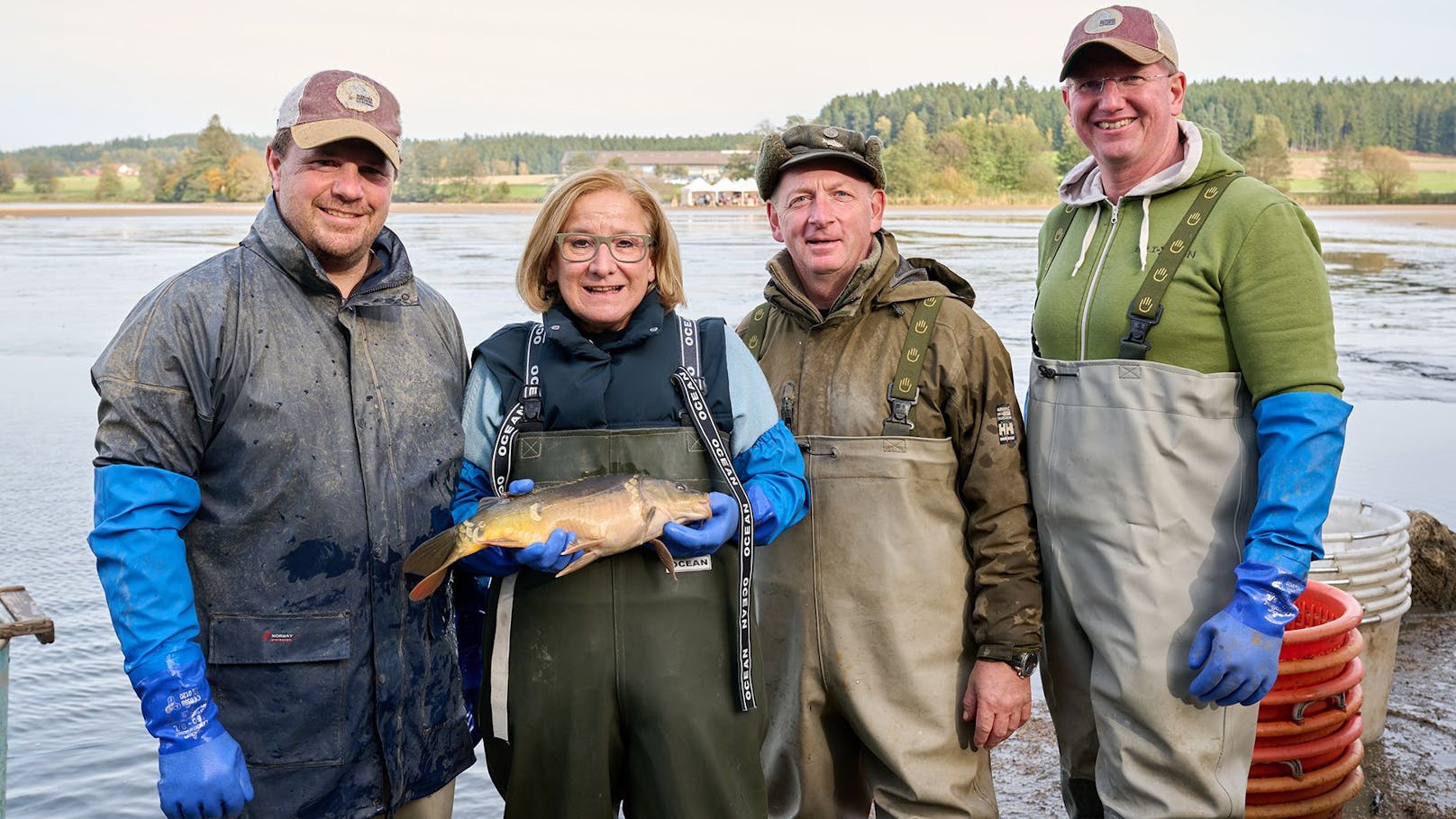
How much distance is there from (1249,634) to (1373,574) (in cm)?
219

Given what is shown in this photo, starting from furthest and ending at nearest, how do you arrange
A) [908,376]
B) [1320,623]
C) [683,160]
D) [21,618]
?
[683,160] → [1320,623] → [908,376] → [21,618]

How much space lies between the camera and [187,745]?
2.92m

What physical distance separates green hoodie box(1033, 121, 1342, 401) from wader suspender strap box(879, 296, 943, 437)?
0.43 m

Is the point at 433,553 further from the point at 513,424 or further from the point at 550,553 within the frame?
the point at 513,424

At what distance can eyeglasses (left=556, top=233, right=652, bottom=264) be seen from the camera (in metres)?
3.40

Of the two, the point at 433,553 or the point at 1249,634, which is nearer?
the point at 433,553

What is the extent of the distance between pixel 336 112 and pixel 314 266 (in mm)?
449

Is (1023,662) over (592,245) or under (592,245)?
under

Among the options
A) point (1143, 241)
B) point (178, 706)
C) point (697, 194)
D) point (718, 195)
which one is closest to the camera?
point (178, 706)

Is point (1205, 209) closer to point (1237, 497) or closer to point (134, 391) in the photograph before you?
point (1237, 497)

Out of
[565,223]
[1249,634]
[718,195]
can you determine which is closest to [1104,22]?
[565,223]

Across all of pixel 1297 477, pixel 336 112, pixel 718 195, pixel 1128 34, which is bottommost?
pixel 718 195

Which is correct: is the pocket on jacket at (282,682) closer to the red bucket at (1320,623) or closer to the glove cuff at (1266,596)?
the glove cuff at (1266,596)

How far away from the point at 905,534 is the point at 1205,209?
1.36 metres
